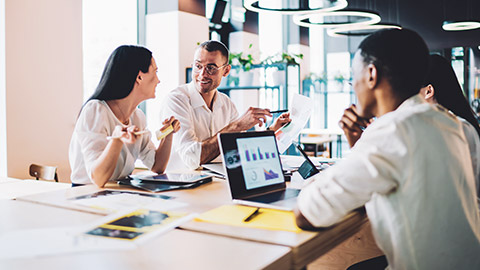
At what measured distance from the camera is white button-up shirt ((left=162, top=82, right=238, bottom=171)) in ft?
8.52

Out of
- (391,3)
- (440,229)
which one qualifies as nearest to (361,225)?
(440,229)

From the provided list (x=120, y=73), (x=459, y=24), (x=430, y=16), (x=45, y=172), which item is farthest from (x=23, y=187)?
(x=430, y=16)

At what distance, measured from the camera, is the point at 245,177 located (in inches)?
67.2

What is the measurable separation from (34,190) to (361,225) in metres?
2.50

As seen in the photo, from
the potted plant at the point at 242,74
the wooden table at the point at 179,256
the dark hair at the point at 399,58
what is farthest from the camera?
the potted plant at the point at 242,74

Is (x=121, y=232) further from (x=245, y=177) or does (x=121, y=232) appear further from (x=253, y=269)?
(x=245, y=177)

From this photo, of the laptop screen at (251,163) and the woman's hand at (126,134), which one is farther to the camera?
the woman's hand at (126,134)

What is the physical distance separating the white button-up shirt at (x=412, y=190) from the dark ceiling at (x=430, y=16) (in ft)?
29.8

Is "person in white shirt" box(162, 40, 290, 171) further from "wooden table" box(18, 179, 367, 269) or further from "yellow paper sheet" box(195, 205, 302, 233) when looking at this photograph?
"yellow paper sheet" box(195, 205, 302, 233)

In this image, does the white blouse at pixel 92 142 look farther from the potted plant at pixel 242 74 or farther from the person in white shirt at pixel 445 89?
the potted plant at pixel 242 74

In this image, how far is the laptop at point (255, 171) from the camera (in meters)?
1.64

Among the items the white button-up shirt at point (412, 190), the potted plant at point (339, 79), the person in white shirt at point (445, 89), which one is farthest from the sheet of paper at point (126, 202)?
the potted plant at point (339, 79)

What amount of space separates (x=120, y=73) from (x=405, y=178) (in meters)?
1.50

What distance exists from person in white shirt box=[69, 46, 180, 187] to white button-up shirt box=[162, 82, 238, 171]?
32 cm
